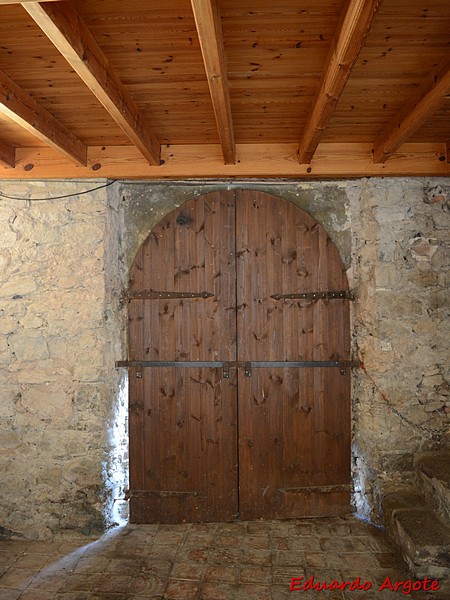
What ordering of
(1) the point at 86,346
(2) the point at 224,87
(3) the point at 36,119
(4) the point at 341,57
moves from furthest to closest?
(1) the point at 86,346, (3) the point at 36,119, (2) the point at 224,87, (4) the point at 341,57

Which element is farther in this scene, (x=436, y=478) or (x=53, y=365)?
(x=53, y=365)

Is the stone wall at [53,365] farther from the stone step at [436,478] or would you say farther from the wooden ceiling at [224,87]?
the stone step at [436,478]

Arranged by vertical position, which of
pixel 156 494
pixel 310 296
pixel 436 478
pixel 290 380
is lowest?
pixel 156 494

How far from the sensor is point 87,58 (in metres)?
1.69

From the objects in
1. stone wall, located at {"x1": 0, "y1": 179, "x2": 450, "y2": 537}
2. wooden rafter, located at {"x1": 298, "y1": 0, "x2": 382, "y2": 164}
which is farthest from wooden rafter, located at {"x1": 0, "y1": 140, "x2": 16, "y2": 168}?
wooden rafter, located at {"x1": 298, "y1": 0, "x2": 382, "y2": 164}

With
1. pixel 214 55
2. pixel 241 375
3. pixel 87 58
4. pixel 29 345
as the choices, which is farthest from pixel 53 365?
pixel 214 55

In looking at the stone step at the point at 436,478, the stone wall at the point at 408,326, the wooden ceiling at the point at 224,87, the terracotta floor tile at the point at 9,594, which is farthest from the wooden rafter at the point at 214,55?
the terracotta floor tile at the point at 9,594

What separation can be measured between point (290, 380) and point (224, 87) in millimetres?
1889

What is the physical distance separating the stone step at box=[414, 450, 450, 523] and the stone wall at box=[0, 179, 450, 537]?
83 millimetres

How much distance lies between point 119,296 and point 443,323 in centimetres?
214

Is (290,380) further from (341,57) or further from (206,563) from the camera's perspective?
(341,57)

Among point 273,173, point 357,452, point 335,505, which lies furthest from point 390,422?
point 273,173

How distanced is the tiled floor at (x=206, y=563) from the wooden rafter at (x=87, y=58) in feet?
7.71

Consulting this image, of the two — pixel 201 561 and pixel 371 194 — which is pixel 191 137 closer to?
pixel 371 194
